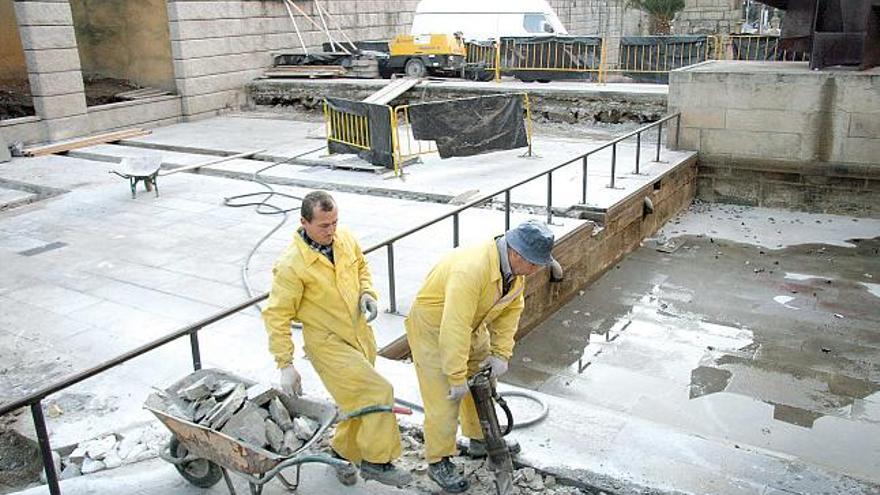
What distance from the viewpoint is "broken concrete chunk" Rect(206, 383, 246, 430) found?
3.75 m

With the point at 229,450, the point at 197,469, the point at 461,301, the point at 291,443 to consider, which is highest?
the point at 461,301

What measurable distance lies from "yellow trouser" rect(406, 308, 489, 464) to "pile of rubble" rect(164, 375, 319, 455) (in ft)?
2.10

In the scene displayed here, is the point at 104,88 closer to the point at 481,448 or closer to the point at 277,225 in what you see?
the point at 277,225

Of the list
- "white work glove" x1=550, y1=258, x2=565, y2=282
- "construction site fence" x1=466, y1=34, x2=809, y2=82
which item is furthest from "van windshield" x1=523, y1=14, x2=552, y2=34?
"white work glove" x1=550, y1=258, x2=565, y2=282

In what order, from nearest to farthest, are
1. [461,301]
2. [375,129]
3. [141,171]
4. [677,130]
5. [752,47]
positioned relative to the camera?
[461,301] → [141,171] → [375,129] → [677,130] → [752,47]

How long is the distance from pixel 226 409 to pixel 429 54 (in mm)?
17174

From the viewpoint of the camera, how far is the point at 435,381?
403 centimetres

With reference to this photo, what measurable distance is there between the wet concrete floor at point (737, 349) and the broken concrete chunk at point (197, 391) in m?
4.09

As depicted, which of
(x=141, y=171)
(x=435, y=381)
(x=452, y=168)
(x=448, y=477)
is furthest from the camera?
(x=452, y=168)

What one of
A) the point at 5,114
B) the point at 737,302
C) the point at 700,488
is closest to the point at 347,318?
the point at 700,488

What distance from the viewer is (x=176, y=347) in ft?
20.5

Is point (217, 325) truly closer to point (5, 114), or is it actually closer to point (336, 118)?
point (336, 118)

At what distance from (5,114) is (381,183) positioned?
10.4m

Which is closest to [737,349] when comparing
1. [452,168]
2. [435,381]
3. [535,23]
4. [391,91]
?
[435,381]
